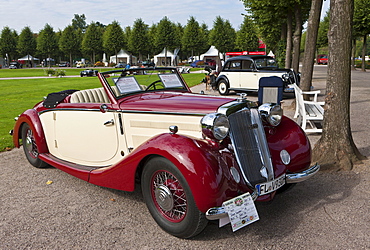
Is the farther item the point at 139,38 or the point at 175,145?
the point at 139,38

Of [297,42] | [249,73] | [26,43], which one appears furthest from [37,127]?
[26,43]

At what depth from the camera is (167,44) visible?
206ft

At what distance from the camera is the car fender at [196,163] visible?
2.96 meters

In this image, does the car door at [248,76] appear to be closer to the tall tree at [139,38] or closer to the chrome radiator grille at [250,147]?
the chrome radiator grille at [250,147]

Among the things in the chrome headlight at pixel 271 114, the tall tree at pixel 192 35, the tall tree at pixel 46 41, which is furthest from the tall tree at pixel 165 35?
Answer: the chrome headlight at pixel 271 114

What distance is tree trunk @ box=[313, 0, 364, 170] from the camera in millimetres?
5105

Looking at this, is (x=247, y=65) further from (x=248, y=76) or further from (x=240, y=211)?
(x=240, y=211)

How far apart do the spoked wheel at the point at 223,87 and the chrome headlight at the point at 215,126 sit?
526 inches

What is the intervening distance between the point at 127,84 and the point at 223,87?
40.6 ft

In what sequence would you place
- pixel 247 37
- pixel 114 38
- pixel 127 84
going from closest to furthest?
pixel 127 84 < pixel 247 37 < pixel 114 38

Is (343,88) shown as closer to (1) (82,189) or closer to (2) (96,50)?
(1) (82,189)

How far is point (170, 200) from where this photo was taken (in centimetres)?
332

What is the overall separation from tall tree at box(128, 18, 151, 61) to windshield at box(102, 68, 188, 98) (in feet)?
206

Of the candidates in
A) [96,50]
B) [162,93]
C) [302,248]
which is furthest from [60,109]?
[96,50]
